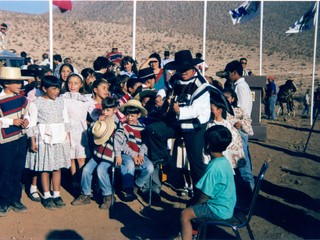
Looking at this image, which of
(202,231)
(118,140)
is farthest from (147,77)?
(202,231)

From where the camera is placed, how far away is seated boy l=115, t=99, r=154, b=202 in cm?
699

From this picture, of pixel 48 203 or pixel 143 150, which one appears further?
pixel 143 150

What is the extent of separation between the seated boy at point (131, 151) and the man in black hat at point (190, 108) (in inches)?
28.6

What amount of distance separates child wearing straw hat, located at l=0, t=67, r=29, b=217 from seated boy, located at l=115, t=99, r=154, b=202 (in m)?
1.43

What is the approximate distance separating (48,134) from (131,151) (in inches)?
51.7

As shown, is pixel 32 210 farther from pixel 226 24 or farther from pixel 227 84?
pixel 226 24

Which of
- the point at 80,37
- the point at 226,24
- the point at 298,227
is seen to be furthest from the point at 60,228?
the point at 226,24

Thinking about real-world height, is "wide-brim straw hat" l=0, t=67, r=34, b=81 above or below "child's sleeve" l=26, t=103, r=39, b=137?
above

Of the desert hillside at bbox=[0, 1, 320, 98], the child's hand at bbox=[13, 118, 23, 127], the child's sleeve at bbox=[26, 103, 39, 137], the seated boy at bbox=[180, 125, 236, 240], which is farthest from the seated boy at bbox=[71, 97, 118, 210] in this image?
the desert hillside at bbox=[0, 1, 320, 98]

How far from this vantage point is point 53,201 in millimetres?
7004

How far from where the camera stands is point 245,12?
16.5 meters

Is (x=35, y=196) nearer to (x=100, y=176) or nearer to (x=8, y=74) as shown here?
(x=100, y=176)

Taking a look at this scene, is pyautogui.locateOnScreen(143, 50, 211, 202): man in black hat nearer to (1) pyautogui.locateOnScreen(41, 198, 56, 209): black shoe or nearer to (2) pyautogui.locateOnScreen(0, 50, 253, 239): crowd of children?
(2) pyautogui.locateOnScreen(0, 50, 253, 239): crowd of children

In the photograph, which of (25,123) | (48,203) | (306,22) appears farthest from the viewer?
(306,22)
